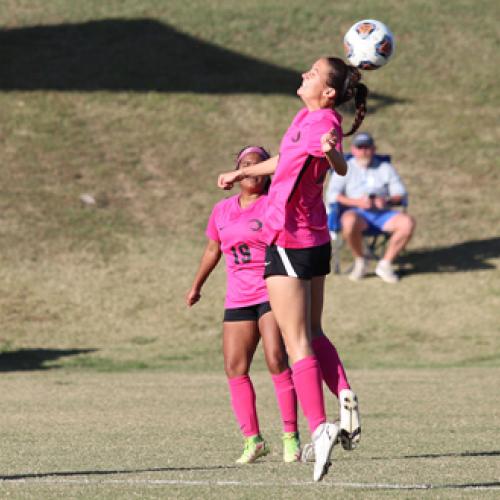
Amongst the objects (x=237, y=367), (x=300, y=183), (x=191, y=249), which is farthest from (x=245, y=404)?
(x=191, y=249)

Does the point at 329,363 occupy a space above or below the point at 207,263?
below

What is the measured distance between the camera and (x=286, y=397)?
27.7 feet

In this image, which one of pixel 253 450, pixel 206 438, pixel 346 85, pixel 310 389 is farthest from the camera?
pixel 206 438

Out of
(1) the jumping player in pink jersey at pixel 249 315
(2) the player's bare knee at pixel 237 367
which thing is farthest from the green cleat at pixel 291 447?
(2) the player's bare knee at pixel 237 367

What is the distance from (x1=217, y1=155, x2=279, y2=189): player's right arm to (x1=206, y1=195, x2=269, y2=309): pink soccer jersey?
1127 millimetres

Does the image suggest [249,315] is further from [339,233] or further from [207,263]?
[339,233]

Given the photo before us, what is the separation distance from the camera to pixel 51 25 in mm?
32656

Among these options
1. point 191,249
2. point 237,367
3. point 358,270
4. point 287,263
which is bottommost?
point 358,270

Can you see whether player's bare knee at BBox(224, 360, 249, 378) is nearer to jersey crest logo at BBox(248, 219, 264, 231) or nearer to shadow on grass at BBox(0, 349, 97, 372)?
jersey crest logo at BBox(248, 219, 264, 231)

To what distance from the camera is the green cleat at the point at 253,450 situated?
818cm

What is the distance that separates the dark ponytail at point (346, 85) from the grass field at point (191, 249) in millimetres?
1930

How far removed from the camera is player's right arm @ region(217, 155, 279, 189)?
23.3 feet

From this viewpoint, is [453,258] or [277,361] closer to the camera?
[277,361]

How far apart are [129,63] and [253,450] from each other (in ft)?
75.1
